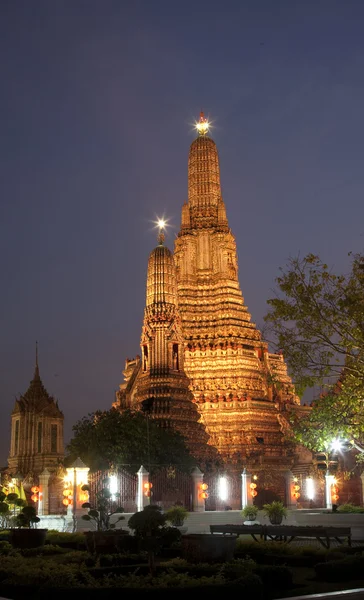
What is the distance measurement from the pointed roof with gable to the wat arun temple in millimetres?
6164

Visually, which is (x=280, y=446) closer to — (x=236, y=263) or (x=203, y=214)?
(x=236, y=263)

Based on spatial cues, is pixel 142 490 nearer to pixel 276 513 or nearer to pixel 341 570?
pixel 276 513

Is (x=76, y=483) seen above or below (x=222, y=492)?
above

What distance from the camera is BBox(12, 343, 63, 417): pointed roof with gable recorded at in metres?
68.1

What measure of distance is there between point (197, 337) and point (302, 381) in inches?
1569

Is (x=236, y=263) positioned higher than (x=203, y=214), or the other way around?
(x=203, y=214)

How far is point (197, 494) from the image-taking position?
1454 inches

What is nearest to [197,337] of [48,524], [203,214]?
[203,214]

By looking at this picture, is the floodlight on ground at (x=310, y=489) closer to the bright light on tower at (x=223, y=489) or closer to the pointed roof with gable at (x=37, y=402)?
the bright light on tower at (x=223, y=489)

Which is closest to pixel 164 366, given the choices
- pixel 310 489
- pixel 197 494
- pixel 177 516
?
pixel 310 489

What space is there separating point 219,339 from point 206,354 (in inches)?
68.0

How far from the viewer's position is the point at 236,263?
224 feet

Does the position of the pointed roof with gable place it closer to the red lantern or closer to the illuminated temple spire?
the illuminated temple spire

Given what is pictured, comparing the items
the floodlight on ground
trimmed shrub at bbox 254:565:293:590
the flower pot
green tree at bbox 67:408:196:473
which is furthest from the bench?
the floodlight on ground
